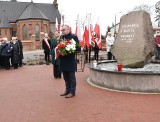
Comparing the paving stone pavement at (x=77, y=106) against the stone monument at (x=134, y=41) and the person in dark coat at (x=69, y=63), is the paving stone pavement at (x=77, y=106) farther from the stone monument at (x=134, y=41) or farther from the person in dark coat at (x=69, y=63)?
the stone monument at (x=134, y=41)

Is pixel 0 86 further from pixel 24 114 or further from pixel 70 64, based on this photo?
pixel 24 114

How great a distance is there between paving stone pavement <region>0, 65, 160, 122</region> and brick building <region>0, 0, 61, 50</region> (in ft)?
147

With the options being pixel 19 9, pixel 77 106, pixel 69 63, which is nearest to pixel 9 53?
pixel 69 63

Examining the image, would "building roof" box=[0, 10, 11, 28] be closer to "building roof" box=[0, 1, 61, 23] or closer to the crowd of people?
"building roof" box=[0, 1, 61, 23]

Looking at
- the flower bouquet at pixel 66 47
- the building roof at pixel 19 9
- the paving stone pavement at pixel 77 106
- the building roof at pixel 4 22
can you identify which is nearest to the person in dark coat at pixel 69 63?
the flower bouquet at pixel 66 47

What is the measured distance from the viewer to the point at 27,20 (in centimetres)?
6581

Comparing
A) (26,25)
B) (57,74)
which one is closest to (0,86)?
(57,74)

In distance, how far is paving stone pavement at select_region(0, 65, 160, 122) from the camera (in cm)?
648

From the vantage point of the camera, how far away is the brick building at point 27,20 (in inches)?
2562

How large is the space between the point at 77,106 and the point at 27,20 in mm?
60171

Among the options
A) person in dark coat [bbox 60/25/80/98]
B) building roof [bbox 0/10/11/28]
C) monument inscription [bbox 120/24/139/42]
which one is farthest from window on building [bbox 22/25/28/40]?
person in dark coat [bbox 60/25/80/98]

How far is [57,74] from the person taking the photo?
12.4 meters

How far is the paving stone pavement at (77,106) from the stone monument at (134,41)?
1.90 m

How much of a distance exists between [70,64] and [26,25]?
5936 cm
